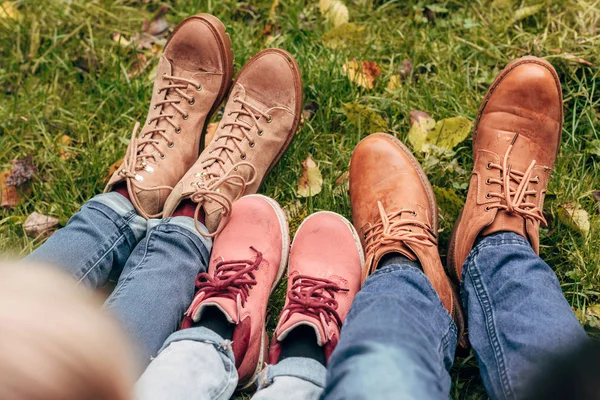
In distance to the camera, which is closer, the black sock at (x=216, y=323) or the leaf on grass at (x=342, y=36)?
the black sock at (x=216, y=323)

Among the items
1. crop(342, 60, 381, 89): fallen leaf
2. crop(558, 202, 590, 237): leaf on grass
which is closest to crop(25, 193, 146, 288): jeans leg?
crop(342, 60, 381, 89): fallen leaf

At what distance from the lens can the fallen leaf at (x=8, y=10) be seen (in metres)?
2.16

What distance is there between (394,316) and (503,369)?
1.00 ft

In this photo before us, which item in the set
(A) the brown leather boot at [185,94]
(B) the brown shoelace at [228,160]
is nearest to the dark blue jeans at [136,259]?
(B) the brown shoelace at [228,160]

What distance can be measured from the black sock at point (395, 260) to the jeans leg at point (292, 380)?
379 mm

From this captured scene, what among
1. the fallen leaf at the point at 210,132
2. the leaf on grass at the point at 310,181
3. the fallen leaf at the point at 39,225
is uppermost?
the fallen leaf at the point at 210,132

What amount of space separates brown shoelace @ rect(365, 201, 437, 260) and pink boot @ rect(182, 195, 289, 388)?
283 millimetres

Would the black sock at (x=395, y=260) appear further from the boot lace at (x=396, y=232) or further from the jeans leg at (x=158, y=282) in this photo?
the jeans leg at (x=158, y=282)

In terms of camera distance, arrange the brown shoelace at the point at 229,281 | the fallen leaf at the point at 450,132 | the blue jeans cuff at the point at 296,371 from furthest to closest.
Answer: the fallen leaf at the point at 450,132 → the brown shoelace at the point at 229,281 → the blue jeans cuff at the point at 296,371

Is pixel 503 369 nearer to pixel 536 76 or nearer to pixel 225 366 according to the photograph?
pixel 225 366

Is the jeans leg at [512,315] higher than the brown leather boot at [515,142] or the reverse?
the reverse

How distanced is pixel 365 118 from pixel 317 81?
22 centimetres

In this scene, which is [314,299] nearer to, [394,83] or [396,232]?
[396,232]

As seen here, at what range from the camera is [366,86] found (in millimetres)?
1940
